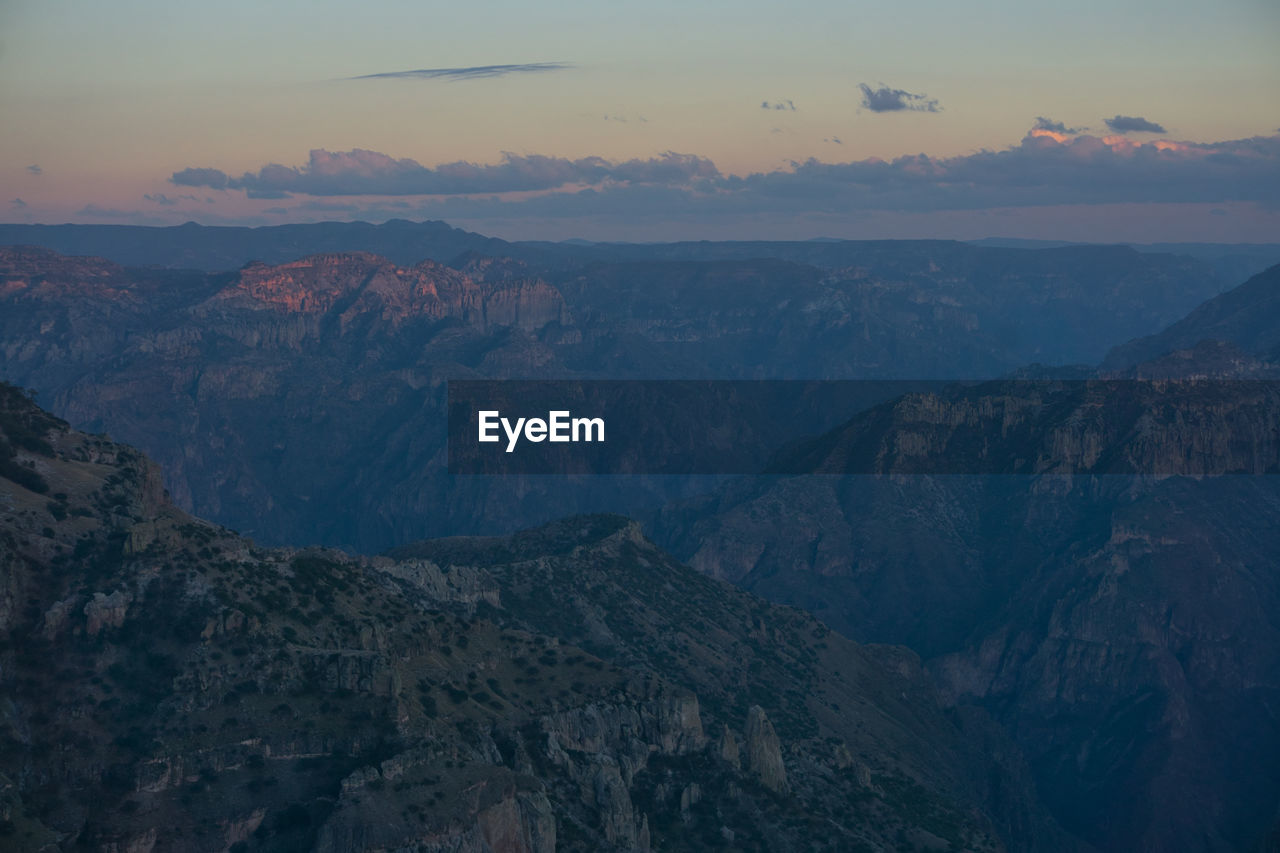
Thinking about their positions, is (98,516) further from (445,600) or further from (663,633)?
(663,633)

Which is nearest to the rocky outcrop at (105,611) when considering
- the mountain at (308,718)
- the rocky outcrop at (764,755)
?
the mountain at (308,718)

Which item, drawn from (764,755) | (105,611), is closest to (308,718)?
(105,611)

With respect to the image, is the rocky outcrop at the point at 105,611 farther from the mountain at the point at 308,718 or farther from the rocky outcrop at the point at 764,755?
the rocky outcrop at the point at 764,755

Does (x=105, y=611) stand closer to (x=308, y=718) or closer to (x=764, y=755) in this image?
(x=308, y=718)

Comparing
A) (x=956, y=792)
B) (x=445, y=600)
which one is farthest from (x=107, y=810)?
(x=956, y=792)

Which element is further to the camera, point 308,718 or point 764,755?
point 764,755

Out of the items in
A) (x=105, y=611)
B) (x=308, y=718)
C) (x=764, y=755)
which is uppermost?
(x=105, y=611)

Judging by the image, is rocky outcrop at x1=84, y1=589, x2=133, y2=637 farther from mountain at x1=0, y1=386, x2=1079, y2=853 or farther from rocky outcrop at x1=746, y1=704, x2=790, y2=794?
rocky outcrop at x1=746, y1=704, x2=790, y2=794

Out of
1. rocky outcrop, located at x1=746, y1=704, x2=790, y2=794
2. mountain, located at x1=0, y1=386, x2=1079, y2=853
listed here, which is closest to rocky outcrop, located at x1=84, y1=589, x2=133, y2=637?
mountain, located at x1=0, y1=386, x2=1079, y2=853
